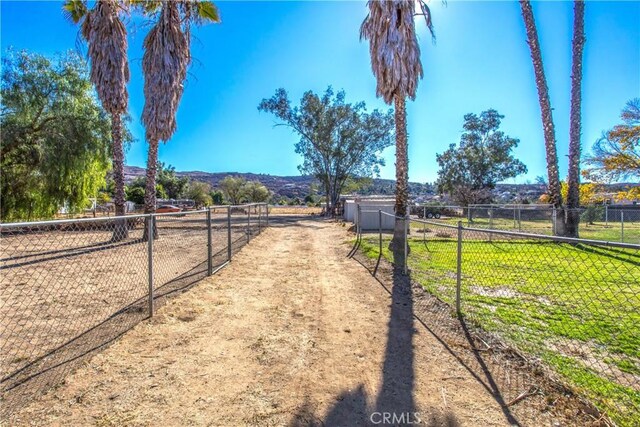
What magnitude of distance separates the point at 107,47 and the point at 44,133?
21.4 feet

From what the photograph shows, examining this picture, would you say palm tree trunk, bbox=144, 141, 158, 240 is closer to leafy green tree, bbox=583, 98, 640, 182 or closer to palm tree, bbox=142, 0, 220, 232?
palm tree, bbox=142, 0, 220, 232

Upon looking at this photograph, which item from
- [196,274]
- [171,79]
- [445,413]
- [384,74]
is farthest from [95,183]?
[445,413]

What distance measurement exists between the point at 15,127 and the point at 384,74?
16.1 meters

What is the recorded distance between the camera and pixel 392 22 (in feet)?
31.9

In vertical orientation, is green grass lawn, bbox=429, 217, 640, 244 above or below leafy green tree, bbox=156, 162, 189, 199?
below

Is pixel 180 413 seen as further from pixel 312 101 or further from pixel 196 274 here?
pixel 312 101

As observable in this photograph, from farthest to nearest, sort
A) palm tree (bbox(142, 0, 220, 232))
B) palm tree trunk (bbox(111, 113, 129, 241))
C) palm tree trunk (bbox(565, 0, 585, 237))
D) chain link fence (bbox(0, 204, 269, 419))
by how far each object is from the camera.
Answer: palm tree trunk (bbox(565, 0, 585, 237)) < palm tree trunk (bbox(111, 113, 129, 241)) < palm tree (bbox(142, 0, 220, 232)) < chain link fence (bbox(0, 204, 269, 419))

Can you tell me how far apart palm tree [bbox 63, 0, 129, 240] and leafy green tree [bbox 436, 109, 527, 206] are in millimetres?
36729

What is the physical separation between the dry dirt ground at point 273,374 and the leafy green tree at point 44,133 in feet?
47.6

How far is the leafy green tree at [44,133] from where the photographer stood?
14.5 metres

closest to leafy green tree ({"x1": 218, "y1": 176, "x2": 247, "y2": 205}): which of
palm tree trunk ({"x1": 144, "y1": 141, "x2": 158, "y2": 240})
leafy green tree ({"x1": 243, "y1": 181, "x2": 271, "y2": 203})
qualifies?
leafy green tree ({"x1": 243, "y1": 181, "x2": 271, "y2": 203})

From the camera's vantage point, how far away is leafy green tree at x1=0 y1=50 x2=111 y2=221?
14.5 meters

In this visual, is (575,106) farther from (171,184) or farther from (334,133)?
(171,184)

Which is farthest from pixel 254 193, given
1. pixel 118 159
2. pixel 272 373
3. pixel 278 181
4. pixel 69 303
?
pixel 278 181
